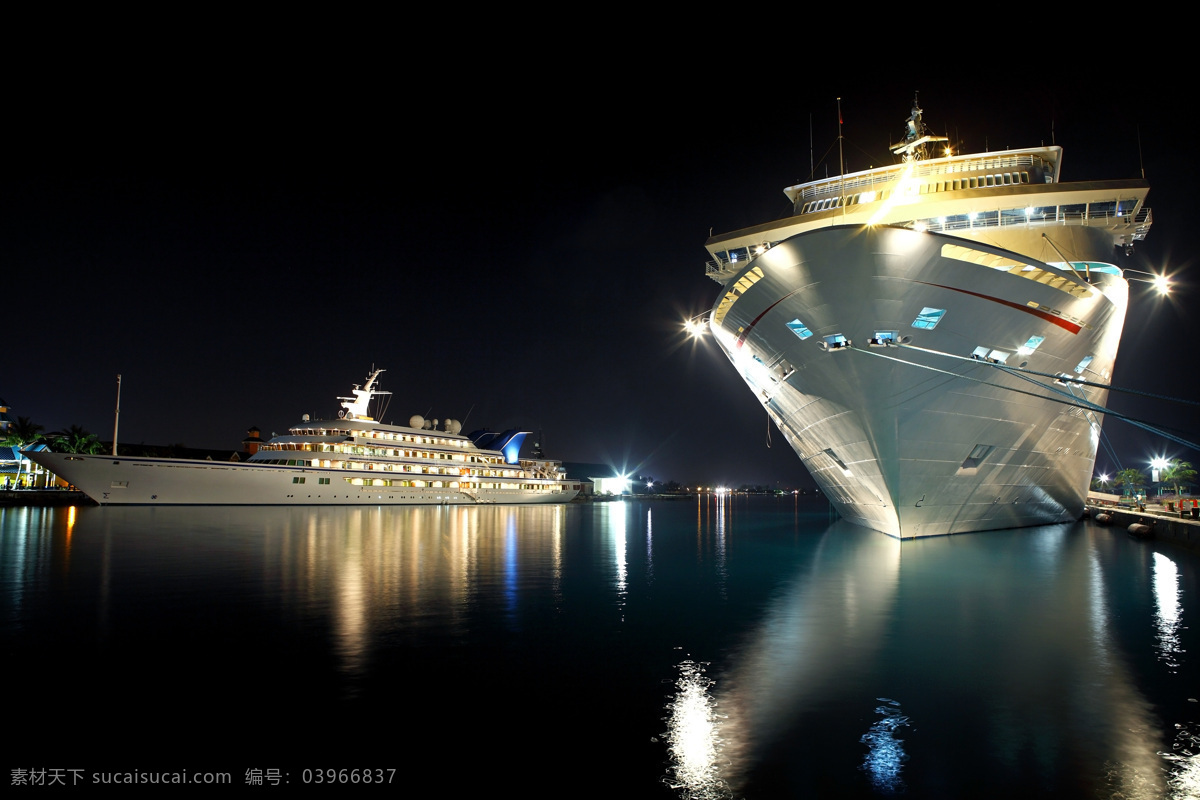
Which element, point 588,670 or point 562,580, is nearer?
point 588,670

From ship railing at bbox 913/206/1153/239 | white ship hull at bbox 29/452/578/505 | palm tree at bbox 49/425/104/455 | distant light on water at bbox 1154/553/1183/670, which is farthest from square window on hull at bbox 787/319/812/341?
palm tree at bbox 49/425/104/455

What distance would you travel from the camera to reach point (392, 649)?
890cm

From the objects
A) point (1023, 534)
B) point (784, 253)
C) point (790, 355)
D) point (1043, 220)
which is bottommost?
point (1023, 534)

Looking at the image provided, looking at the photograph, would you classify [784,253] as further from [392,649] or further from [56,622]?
[56,622]

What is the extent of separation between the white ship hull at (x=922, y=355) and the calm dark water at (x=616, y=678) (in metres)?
4.50

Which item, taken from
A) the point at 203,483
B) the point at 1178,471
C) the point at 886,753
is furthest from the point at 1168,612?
the point at 1178,471

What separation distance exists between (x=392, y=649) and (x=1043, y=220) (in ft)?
78.6

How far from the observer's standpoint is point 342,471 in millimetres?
55938

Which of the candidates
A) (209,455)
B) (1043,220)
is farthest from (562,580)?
(209,455)

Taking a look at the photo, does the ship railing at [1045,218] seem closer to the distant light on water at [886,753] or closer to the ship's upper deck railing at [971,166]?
the ship's upper deck railing at [971,166]

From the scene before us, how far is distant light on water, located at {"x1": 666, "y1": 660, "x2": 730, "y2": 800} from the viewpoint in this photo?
5000 mm

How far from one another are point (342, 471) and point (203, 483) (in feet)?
34.4

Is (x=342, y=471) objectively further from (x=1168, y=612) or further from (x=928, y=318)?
(x=1168, y=612)

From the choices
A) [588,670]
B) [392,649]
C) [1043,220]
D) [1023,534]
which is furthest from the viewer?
[1023,534]
